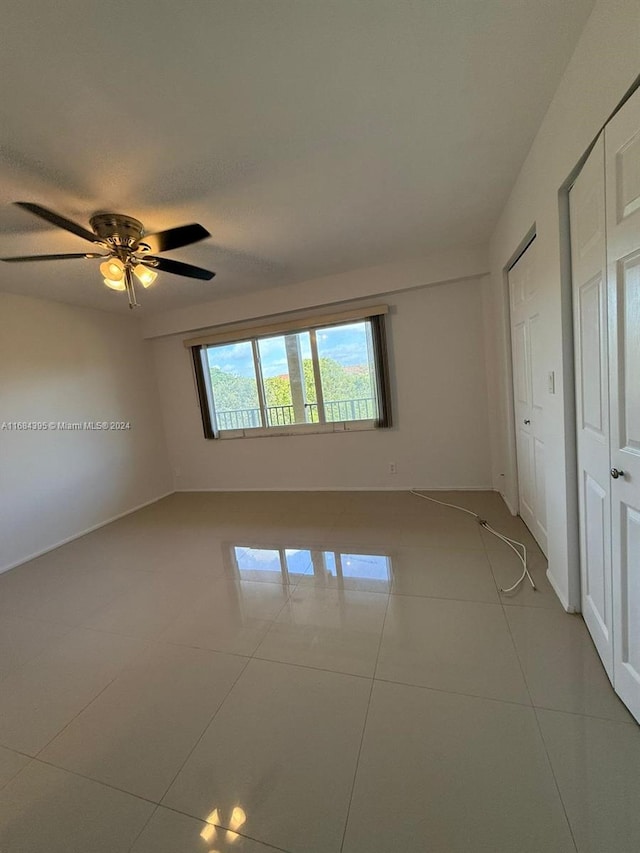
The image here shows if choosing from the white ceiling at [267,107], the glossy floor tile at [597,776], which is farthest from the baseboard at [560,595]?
the white ceiling at [267,107]

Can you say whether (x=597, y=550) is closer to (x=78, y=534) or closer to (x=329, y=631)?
(x=329, y=631)

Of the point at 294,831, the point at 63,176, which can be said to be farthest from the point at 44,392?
Answer: the point at 294,831

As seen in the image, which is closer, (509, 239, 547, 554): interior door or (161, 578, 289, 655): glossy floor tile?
(161, 578, 289, 655): glossy floor tile

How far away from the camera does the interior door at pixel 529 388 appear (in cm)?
204

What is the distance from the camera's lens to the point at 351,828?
97 centimetres

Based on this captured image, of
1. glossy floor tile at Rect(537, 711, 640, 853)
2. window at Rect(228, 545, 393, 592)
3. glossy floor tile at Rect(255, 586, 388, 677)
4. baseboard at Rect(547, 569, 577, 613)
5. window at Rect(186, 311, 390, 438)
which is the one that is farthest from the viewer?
window at Rect(186, 311, 390, 438)

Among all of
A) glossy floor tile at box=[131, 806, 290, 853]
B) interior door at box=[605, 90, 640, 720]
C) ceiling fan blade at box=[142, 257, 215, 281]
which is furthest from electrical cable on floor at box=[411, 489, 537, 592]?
ceiling fan blade at box=[142, 257, 215, 281]

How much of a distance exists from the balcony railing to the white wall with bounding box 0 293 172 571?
3.76ft

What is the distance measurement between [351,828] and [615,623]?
3.84 ft

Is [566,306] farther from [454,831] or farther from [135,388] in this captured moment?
[135,388]

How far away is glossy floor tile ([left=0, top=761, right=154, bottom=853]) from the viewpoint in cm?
100

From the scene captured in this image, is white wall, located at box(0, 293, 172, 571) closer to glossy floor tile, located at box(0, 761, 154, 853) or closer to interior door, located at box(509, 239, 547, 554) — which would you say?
glossy floor tile, located at box(0, 761, 154, 853)

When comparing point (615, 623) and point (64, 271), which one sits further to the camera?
point (64, 271)

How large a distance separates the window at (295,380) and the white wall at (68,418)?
892 mm
